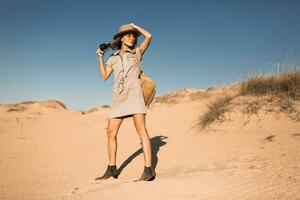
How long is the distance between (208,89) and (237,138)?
20.5 feet

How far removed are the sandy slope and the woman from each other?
1.61 ft

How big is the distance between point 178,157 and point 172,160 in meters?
0.16

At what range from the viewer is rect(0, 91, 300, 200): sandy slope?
2910mm

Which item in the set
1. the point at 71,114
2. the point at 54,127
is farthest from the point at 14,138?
the point at 71,114

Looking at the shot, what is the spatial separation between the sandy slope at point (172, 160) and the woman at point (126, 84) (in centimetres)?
49

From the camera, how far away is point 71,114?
1307 centimetres

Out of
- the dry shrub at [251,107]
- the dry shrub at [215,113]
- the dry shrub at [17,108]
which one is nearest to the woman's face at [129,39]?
the dry shrub at [215,113]

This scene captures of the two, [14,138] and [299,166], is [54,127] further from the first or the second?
[299,166]

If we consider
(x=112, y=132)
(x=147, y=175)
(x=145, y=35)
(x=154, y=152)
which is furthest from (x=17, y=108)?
(x=147, y=175)

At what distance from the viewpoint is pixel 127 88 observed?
3.86 metres

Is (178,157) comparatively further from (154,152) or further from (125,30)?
(125,30)

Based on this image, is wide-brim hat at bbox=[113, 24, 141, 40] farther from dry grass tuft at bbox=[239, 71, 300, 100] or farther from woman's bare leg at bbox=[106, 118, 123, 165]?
dry grass tuft at bbox=[239, 71, 300, 100]

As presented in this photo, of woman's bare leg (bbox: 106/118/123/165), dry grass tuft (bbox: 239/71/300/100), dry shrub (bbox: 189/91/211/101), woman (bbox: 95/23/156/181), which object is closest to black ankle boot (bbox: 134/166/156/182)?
woman (bbox: 95/23/156/181)

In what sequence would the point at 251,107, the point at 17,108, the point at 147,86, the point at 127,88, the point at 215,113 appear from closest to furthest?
1. the point at 127,88
2. the point at 147,86
3. the point at 251,107
4. the point at 215,113
5. the point at 17,108
